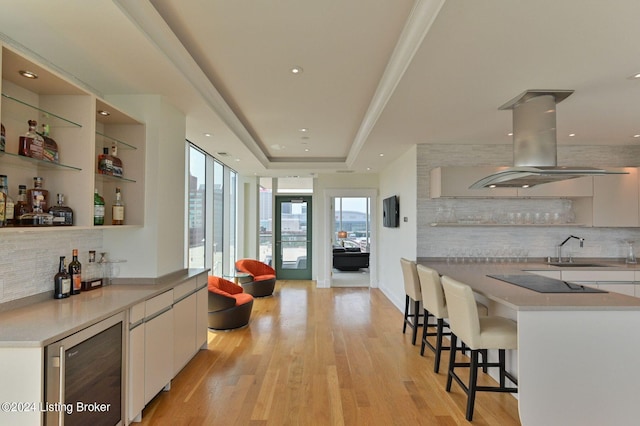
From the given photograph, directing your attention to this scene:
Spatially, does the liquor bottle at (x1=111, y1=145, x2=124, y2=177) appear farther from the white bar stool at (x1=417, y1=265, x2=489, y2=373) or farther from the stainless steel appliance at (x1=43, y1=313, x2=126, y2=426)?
the white bar stool at (x1=417, y1=265, x2=489, y2=373)

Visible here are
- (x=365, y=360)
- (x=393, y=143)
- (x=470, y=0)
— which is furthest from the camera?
(x=393, y=143)

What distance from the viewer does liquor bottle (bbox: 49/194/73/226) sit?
Result: 2203 mm

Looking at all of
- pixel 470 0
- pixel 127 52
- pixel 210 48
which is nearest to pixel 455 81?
pixel 470 0

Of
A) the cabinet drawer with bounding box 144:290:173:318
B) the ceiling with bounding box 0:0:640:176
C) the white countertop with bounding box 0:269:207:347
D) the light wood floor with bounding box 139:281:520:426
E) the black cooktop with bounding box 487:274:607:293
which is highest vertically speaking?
the ceiling with bounding box 0:0:640:176

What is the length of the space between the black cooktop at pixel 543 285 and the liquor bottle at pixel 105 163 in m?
3.50

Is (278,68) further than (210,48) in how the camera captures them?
Yes

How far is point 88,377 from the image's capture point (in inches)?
75.2

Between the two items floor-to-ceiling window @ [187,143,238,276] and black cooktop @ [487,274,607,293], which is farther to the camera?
floor-to-ceiling window @ [187,143,238,276]

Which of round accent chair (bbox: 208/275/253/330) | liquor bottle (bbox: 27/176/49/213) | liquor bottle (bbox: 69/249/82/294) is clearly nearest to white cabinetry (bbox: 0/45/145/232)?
liquor bottle (bbox: 27/176/49/213)

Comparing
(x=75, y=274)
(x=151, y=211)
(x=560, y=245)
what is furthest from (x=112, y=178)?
(x=560, y=245)

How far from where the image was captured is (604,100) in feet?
10.5

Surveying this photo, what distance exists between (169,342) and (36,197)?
1481 millimetres

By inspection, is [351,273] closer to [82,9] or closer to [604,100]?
[604,100]

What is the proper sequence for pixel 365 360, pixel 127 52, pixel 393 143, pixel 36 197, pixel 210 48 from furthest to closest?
pixel 393 143
pixel 365 360
pixel 210 48
pixel 127 52
pixel 36 197
